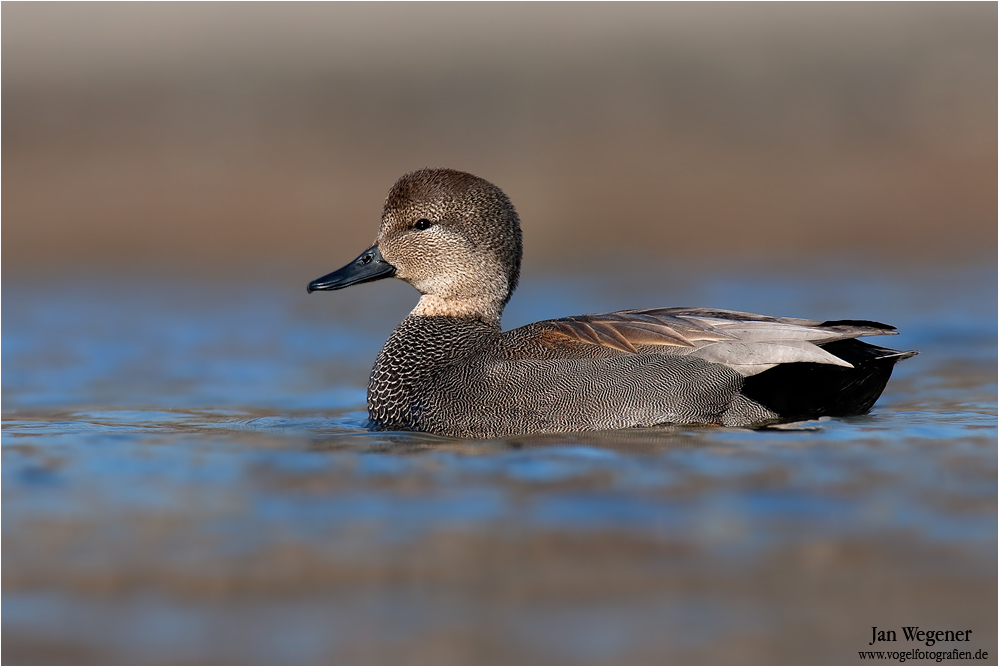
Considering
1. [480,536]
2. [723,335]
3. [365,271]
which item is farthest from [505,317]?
[480,536]

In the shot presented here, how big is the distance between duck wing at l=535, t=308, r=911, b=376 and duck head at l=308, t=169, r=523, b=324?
0.63 meters

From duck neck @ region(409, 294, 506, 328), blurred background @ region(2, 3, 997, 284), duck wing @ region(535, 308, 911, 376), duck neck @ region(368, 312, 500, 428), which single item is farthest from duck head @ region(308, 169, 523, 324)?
blurred background @ region(2, 3, 997, 284)

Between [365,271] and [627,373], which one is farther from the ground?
[365,271]

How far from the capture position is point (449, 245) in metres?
6.68

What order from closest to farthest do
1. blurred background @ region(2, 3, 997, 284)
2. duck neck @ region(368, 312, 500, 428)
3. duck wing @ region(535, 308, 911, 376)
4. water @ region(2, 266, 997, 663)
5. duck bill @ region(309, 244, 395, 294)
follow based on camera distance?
water @ region(2, 266, 997, 663), duck wing @ region(535, 308, 911, 376), duck neck @ region(368, 312, 500, 428), duck bill @ region(309, 244, 395, 294), blurred background @ region(2, 3, 997, 284)

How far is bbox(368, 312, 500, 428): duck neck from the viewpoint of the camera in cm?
630

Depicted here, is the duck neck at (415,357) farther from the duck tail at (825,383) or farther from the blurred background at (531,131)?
the blurred background at (531,131)

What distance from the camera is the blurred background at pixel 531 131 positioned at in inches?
587

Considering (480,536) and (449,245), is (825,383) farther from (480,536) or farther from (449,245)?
(480,536)

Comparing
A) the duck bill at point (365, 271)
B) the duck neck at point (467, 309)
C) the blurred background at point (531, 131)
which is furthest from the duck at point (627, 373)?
the blurred background at point (531, 131)

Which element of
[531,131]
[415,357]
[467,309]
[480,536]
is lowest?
[480,536]

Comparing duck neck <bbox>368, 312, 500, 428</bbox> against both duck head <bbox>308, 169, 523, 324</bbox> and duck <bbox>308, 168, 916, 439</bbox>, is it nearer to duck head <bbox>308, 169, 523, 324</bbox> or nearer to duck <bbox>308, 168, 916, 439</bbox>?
duck <bbox>308, 168, 916, 439</bbox>

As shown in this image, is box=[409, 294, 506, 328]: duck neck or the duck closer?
the duck

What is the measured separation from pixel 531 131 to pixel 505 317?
6.81 meters
